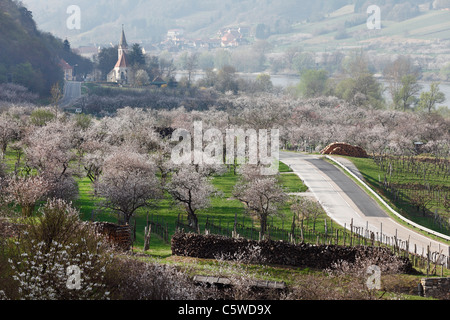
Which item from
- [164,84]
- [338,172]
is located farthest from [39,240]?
[164,84]

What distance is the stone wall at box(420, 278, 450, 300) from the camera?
2717cm

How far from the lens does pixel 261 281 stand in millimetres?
25344

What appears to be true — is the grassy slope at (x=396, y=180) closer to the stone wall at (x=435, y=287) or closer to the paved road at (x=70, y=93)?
the stone wall at (x=435, y=287)

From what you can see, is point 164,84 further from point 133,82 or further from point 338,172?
point 338,172

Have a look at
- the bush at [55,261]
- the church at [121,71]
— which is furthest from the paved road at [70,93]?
the bush at [55,261]

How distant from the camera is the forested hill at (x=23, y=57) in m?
133

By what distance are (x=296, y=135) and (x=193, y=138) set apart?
2826cm

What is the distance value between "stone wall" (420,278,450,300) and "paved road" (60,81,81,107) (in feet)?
373

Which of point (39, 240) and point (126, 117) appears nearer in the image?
point (39, 240)

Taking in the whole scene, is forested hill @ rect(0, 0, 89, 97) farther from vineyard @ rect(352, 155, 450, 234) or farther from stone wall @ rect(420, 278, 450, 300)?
stone wall @ rect(420, 278, 450, 300)

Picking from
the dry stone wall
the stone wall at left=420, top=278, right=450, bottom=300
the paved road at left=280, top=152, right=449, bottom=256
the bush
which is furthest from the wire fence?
the dry stone wall
